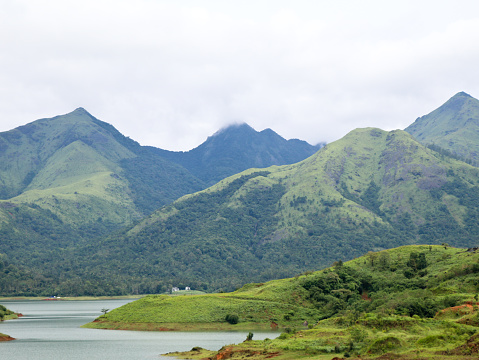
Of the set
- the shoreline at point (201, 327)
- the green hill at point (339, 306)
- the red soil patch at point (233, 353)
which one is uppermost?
the green hill at point (339, 306)

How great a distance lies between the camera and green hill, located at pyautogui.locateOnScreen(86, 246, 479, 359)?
269ft

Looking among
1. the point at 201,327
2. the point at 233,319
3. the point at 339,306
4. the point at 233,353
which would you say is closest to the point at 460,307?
the point at 233,353

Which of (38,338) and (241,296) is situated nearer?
(38,338)

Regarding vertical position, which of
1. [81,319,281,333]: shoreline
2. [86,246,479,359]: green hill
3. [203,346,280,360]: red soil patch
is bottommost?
[81,319,281,333]: shoreline

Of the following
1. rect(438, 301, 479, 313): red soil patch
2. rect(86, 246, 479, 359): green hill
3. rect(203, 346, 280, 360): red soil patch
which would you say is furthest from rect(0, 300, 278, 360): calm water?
rect(438, 301, 479, 313): red soil patch

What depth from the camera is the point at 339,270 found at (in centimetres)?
15675

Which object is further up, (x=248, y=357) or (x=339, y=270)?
(x=339, y=270)

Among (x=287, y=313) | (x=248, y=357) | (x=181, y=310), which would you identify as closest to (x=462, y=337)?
(x=248, y=357)

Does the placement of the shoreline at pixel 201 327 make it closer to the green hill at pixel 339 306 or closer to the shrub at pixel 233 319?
the green hill at pixel 339 306

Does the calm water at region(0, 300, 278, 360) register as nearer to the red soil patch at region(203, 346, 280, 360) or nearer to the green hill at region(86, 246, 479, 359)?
the green hill at region(86, 246, 479, 359)

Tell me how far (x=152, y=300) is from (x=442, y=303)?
3214 inches

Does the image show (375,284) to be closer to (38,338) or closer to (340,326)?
(340,326)

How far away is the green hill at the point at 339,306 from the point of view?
8200 cm

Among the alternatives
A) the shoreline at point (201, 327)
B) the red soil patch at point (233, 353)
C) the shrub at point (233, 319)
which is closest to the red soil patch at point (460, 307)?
the red soil patch at point (233, 353)
